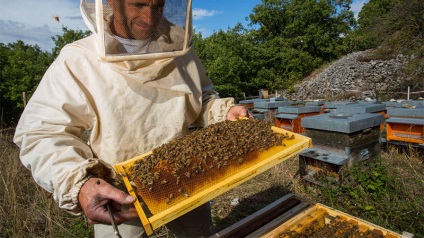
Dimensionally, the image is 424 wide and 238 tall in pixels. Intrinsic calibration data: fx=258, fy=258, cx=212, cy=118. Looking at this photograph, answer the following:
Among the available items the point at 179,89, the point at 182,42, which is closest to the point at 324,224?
the point at 179,89

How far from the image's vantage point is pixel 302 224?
1913 millimetres

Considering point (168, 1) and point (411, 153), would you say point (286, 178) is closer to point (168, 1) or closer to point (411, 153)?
point (411, 153)

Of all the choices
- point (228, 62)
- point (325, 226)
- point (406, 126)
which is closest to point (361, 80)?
point (228, 62)

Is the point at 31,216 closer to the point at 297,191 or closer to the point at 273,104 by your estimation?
the point at 297,191

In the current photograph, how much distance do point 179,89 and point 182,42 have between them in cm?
36

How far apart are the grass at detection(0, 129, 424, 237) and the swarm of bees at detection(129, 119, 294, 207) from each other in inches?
72.8

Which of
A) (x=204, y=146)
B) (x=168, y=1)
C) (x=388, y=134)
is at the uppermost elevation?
(x=168, y=1)

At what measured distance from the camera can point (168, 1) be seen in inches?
73.4

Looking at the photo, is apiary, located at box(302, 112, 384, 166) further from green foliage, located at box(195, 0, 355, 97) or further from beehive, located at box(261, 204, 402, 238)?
green foliage, located at box(195, 0, 355, 97)

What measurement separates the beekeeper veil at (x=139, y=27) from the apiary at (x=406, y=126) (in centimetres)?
419

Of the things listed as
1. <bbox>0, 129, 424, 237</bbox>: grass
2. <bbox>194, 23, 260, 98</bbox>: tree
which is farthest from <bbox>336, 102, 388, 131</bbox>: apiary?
<bbox>194, 23, 260, 98</bbox>: tree

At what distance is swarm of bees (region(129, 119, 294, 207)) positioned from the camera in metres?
1.52

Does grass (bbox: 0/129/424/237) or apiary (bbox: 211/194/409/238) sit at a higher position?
apiary (bbox: 211/194/409/238)

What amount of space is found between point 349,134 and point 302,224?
6.60 ft
